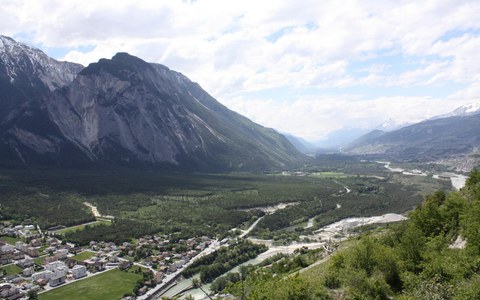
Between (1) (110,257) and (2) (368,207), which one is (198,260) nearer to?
(1) (110,257)

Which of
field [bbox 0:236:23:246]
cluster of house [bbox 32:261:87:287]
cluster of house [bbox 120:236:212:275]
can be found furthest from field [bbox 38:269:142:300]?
field [bbox 0:236:23:246]

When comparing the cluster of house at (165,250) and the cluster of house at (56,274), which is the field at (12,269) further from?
the cluster of house at (165,250)

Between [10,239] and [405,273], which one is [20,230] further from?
[405,273]

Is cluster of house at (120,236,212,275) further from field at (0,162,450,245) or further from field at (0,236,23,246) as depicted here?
field at (0,236,23,246)

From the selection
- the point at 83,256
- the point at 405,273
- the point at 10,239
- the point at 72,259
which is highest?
the point at 405,273

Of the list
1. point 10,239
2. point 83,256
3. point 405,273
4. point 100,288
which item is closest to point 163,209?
point 10,239

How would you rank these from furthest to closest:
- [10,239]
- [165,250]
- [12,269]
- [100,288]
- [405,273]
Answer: [10,239]
[165,250]
[12,269]
[100,288]
[405,273]
